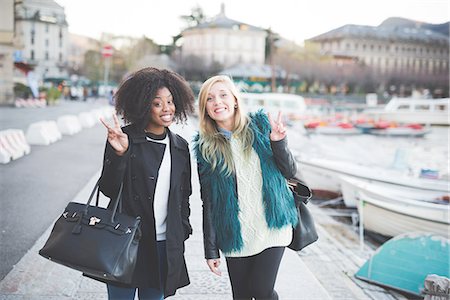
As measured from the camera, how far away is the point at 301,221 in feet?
9.54

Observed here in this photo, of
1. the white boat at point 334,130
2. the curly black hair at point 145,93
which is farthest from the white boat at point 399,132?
the curly black hair at point 145,93

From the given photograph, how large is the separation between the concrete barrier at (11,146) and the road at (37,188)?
0.53 ft

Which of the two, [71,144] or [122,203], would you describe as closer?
[122,203]

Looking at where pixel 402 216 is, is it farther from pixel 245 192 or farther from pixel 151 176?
pixel 151 176

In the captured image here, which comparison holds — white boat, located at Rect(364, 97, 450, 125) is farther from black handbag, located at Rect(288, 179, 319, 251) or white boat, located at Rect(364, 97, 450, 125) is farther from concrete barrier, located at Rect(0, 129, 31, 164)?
black handbag, located at Rect(288, 179, 319, 251)

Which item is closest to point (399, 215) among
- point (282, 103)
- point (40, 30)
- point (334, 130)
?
point (40, 30)

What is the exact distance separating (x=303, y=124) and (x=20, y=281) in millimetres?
30952

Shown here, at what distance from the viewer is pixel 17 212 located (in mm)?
6707

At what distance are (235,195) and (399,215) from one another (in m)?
7.48

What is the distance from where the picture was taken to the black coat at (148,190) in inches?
97.5

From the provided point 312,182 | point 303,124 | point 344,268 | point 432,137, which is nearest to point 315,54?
point 432,137

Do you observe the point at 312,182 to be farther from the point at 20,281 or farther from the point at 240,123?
the point at 240,123

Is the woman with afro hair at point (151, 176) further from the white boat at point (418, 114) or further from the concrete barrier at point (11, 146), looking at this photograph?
the white boat at point (418, 114)

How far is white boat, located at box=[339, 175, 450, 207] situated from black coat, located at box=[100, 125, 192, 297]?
8.65 meters
